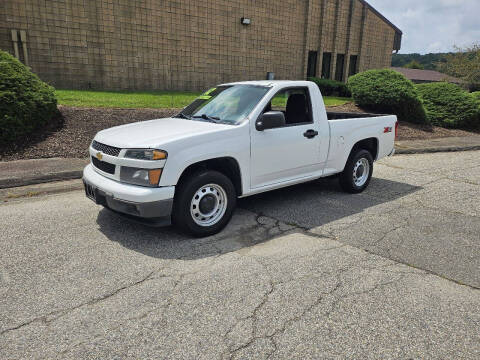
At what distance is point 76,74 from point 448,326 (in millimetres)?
16504

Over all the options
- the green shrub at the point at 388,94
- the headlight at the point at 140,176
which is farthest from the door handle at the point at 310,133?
the green shrub at the point at 388,94

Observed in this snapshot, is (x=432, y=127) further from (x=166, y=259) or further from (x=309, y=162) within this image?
(x=166, y=259)

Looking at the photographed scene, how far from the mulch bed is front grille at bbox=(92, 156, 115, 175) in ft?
11.9

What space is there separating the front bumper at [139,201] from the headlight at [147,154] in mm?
326

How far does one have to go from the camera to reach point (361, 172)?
6785mm

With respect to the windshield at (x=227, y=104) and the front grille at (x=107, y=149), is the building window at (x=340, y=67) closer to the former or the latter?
the windshield at (x=227, y=104)

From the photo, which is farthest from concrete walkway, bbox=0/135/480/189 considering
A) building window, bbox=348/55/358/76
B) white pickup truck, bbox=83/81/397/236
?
building window, bbox=348/55/358/76

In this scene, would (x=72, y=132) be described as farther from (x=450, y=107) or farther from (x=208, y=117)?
(x=450, y=107)

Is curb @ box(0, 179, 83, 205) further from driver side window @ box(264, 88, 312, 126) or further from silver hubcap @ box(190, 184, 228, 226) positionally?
driver side window @ box(264, 88, 312, 126)

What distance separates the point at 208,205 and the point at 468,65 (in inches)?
1685

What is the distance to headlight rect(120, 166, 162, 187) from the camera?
407cm

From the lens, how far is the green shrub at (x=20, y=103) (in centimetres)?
790

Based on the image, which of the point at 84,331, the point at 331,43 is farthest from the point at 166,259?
the point at 331,43

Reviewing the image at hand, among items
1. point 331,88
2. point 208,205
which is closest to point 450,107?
point 331,88
